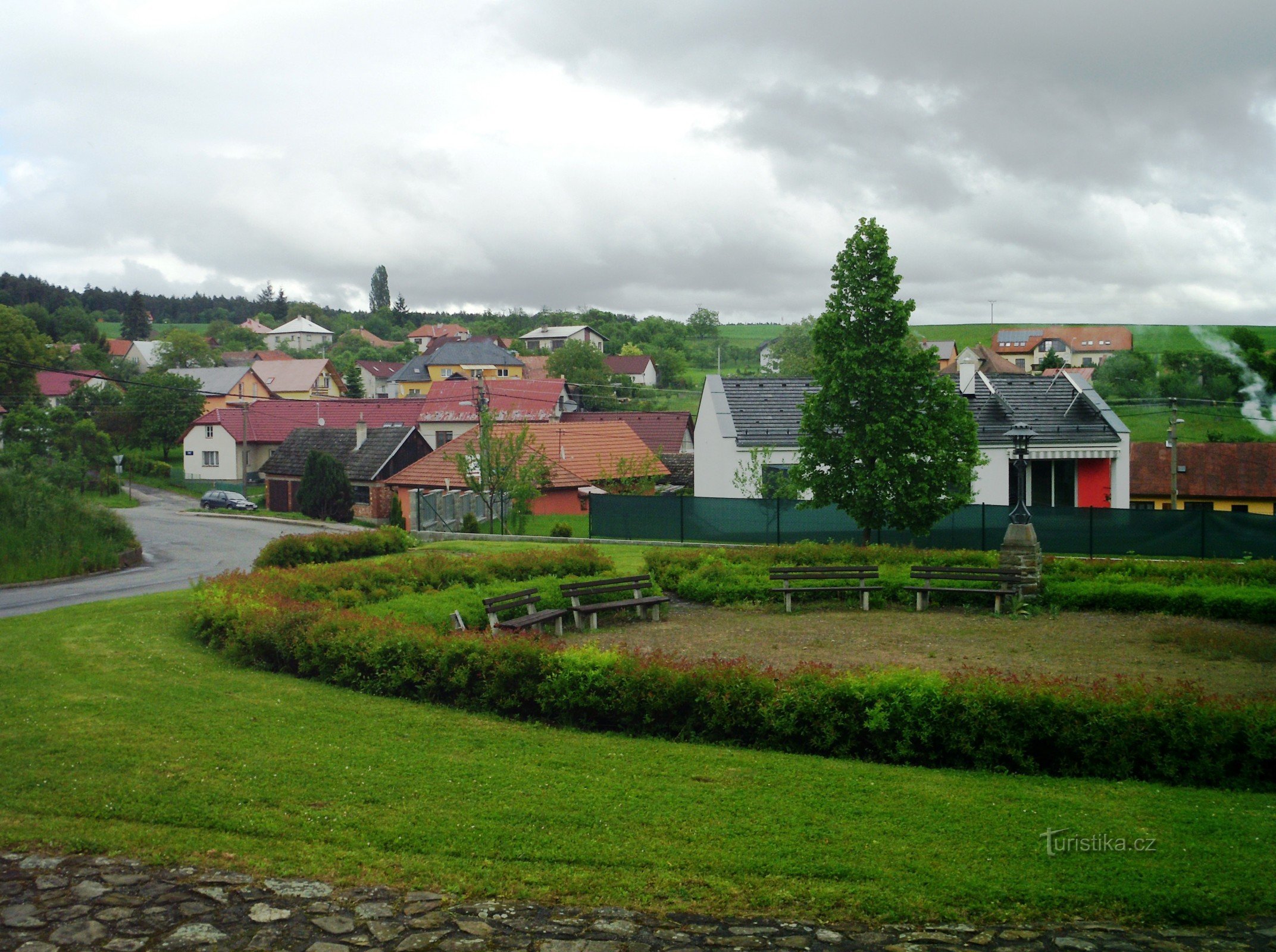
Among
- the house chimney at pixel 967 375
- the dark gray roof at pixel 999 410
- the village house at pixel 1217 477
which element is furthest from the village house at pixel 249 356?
the house chimney at pixel 967 375

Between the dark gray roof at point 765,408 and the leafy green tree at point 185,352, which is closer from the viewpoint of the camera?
the dark gray roof at point 765,408

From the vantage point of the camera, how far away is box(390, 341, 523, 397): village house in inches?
4368

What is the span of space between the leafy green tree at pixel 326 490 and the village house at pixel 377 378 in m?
71.8

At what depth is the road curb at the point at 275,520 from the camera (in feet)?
151

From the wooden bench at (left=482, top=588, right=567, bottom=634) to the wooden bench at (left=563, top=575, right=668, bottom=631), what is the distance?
1.02ft

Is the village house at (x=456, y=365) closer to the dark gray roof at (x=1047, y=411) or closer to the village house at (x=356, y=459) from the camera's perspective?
the village house at (x=356, y=459)

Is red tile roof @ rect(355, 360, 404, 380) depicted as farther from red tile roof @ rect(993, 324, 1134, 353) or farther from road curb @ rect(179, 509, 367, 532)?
red tile roof @ rect(993, 324, 1134, 353)

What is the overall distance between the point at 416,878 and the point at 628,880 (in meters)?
1.35

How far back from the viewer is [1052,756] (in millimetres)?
8961

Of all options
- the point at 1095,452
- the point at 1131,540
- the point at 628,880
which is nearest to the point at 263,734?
the point at 628,880

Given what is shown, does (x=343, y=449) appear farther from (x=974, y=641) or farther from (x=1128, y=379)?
(x=974, y=641)

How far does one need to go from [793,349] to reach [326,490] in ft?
185

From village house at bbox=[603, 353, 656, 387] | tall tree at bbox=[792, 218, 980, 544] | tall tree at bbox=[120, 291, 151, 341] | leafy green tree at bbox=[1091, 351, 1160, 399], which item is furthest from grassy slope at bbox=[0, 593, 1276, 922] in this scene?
tall tree at bbox=[120, 291, 151, 341]

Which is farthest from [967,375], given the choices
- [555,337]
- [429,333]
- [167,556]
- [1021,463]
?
[429,333]
